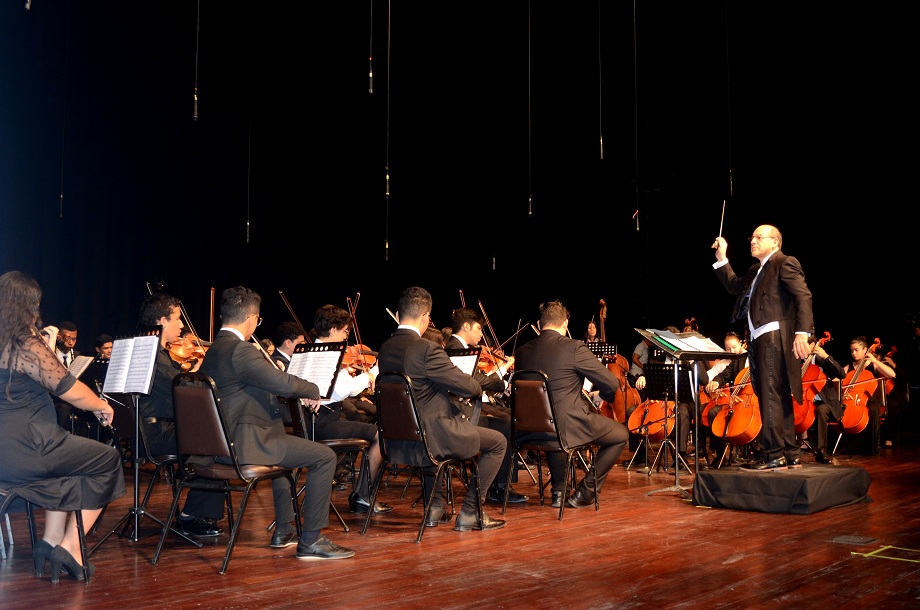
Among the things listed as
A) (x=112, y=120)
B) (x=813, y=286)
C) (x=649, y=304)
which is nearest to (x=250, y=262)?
(x=112, y=120)

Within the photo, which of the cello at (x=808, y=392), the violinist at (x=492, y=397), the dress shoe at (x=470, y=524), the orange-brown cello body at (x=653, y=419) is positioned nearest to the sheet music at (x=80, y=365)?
the violinist at (x=492, y=397)

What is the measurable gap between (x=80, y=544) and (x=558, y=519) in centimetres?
247

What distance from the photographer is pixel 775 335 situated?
4.84m

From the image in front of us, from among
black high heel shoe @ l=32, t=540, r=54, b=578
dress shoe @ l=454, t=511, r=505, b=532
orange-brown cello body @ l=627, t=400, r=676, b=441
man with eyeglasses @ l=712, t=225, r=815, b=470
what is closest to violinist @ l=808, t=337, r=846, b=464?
orange-brown cello body @ l=627, t=400, r=676, b=441

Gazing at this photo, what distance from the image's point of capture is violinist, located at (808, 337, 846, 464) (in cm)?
776

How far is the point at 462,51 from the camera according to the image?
10.0 meters

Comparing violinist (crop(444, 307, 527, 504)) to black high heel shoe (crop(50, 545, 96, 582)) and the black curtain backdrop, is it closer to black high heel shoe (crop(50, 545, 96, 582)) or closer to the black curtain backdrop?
black high heel shoe (crop(50, 545, 96, 582))

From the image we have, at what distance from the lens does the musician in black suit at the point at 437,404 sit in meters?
4.11

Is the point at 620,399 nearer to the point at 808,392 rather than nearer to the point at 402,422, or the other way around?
the point at 808,392

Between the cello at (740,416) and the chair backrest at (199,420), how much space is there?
396 centimetres

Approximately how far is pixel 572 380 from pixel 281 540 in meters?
1.90

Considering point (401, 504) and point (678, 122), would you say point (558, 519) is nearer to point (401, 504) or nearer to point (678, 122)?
point (401, 504)

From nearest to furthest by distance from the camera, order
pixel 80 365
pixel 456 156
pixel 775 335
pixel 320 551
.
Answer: pixel 320 551 < pixel 775 335 < pixel 80 365 < pixel 456 156

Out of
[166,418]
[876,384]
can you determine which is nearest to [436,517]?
[166,418]
